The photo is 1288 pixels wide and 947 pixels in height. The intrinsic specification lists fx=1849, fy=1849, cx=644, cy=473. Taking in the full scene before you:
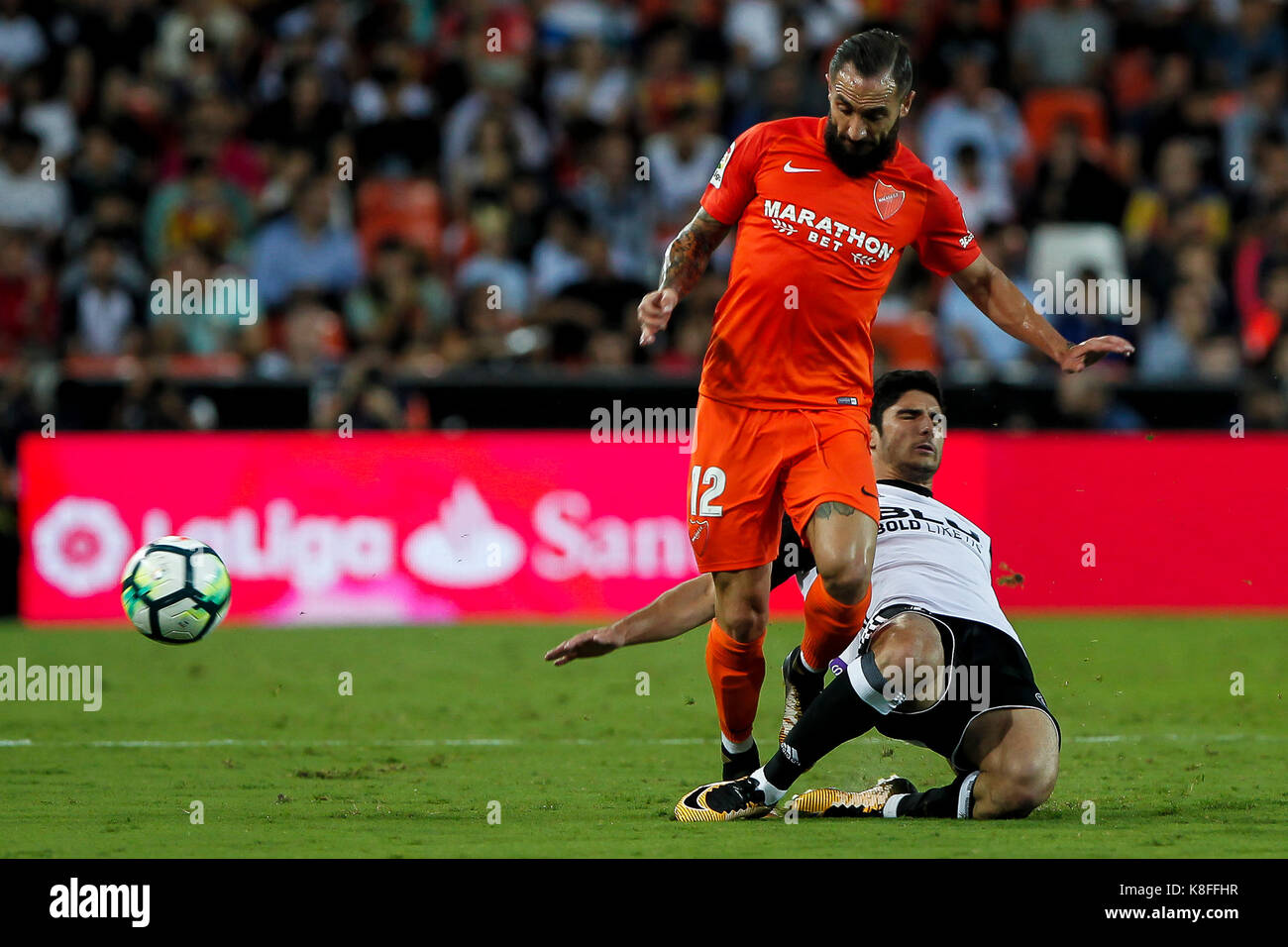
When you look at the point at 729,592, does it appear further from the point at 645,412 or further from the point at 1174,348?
the point at 1174,348

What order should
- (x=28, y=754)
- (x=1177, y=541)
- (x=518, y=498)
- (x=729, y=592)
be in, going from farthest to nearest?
(x=518, y=498) < (x=1177, y=541) < (x=28, y=754) < (x=729, y=592)

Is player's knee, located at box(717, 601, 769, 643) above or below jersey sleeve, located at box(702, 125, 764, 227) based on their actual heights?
below

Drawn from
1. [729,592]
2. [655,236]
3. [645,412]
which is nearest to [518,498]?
[645,412]

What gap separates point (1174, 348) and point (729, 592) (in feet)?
30.6

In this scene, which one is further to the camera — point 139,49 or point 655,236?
point 139,49

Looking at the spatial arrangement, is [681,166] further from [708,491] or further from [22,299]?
[708,491]

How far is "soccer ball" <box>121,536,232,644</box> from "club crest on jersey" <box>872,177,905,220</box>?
10.5 feet

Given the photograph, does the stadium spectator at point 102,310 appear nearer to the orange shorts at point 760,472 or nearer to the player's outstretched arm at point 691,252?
the player's outstretched arm at point 691,252

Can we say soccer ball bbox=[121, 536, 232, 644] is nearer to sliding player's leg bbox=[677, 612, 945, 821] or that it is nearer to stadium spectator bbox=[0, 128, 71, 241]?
sliding player's leg bbox=[677, 612, 945, 821]

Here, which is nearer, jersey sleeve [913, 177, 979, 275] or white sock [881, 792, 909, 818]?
white sock [881, 792, 909, 818]

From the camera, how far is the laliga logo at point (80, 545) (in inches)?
483

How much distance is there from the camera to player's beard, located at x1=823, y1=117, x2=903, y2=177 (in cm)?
633

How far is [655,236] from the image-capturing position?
15359mm

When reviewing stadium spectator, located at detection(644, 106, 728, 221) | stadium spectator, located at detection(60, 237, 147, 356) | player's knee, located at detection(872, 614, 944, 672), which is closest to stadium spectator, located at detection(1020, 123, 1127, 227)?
stadium spectator, located at detection(644, 106, 728, 221)
